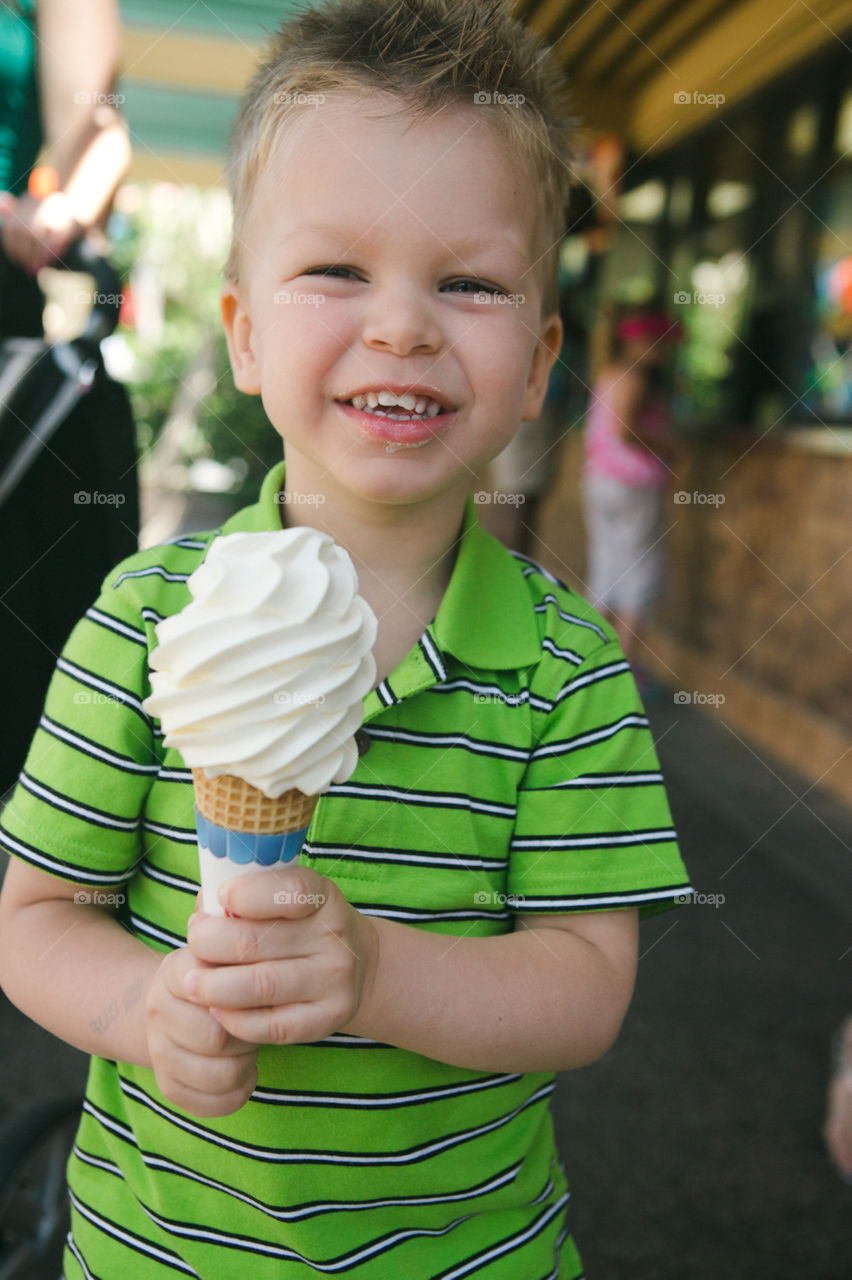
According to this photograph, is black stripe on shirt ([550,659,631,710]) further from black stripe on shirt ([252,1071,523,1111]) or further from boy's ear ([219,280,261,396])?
boy's ear ([219,280,261,396])

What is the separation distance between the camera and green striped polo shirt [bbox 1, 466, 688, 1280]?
1.05 metres

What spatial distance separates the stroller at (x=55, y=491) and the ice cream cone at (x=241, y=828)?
2.40 ft

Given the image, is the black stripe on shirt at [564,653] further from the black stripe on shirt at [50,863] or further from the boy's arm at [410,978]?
the black stripe on shirt at [50,863]

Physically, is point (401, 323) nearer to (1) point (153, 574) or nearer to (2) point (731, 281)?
(1) point (153, 574)

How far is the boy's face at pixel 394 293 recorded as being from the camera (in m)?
1.04

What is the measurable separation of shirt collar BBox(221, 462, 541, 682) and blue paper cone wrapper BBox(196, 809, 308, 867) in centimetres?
33

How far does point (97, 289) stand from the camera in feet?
5.16

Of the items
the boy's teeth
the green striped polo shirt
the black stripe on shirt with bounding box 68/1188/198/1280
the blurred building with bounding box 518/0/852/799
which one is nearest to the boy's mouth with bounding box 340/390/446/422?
the boy's teeth

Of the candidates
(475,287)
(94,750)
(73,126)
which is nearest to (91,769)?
(94,750)

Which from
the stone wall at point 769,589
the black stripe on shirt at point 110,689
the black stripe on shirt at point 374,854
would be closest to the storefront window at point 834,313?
the stone wall at point 769,589

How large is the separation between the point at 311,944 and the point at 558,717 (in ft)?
1.36

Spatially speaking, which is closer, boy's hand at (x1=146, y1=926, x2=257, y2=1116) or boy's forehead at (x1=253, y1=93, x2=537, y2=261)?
boy's hand at (x1=146, y1=926, x2=257, y2=1116)

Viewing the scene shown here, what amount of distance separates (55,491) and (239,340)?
482 mm

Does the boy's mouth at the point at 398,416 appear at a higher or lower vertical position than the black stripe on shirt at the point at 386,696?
higher
